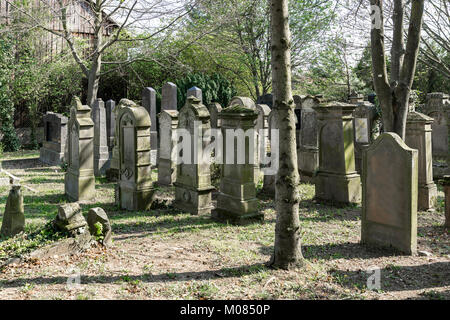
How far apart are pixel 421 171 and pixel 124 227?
5.81 meters

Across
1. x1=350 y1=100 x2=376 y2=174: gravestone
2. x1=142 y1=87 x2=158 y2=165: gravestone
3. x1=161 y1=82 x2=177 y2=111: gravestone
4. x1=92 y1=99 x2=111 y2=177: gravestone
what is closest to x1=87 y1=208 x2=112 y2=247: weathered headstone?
x1=350 y1=100 x2=376 y2=174: gravestone

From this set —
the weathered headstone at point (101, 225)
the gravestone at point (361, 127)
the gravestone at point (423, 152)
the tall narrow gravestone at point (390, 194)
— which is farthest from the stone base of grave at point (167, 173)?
the tall narrow gravestone at point (390, 194)

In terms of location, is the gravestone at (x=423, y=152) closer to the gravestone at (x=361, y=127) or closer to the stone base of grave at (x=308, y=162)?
the gravestone at (x=361, y=127)

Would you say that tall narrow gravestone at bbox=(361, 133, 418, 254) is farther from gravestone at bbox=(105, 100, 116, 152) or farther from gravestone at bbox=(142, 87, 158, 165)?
gravestone at bbox=(105, 100, 116, 152)

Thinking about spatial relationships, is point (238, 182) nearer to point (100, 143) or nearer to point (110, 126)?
point (100, 143)

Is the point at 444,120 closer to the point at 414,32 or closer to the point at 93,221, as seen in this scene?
the point at 414,32

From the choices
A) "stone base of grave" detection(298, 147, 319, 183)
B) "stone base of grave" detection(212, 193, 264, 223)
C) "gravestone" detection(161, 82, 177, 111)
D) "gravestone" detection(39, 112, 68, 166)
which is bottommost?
"stone base of grave" detection(212, 193, 264, 223)

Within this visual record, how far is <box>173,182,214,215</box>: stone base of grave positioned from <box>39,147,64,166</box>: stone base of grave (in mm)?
7331

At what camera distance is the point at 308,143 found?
36.8 ft

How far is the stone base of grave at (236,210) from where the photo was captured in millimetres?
7289

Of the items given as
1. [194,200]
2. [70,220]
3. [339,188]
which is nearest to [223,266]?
[70,220]

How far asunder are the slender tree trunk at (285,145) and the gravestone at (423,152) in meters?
4.44

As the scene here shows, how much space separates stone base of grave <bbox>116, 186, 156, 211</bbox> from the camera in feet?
27.6

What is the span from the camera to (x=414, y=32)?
22.9 feet
